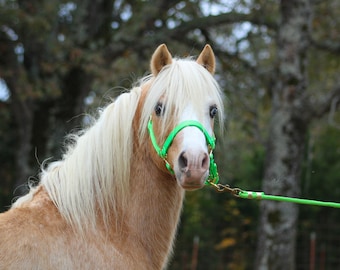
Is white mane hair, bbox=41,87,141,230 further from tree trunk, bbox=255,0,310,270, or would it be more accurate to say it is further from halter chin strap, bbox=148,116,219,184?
tree trunk, bbox=255,0,310,270

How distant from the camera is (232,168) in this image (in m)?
16.3

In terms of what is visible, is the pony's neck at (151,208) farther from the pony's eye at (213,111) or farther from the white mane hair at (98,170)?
the pony's eye at (213,111)

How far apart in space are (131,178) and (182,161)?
A: 1.96 feet

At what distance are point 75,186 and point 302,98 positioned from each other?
702 cm

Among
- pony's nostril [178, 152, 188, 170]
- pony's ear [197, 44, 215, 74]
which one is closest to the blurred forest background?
pony's ear [197, 44, 215, 74]

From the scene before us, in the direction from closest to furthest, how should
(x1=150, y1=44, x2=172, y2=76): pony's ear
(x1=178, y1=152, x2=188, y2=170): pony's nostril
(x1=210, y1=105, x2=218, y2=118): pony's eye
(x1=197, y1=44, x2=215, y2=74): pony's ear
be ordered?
(x1=178, y1=152, x2=188, y2=170): pony's nostril < (x1=210, y1=105, x2=218, y2=118): pony's eye < (x1=150, y1=44, x2=172, y2=76): pony's ear < (x1=197, y1=44, x2=215, y2=74): pony's ear

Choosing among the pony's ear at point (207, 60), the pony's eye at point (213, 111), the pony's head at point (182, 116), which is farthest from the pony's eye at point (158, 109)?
the pony's ear at point (207, 60)

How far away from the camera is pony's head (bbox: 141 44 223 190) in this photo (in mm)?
3275

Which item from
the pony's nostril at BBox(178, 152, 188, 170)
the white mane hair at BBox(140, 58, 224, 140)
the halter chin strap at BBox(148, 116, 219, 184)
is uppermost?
the white mane hair at BBox(140, 58, 224, 140)

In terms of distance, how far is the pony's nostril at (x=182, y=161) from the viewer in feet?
10.7

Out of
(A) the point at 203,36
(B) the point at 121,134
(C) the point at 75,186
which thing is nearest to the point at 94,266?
(C) the point at 75,186

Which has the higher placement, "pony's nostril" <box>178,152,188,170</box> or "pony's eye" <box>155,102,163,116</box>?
"pony's eye" <box>155,102,163,116</box>

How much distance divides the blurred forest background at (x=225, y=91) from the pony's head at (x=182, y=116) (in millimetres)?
5215

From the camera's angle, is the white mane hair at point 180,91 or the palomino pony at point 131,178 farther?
the white mane hair at point 180,91
